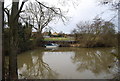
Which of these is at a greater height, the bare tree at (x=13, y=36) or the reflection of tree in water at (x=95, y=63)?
the bare tree at (x=13, y=36)

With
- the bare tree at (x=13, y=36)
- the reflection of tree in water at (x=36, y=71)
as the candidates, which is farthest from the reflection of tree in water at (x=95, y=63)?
the bare tree at (x=13, y=36)

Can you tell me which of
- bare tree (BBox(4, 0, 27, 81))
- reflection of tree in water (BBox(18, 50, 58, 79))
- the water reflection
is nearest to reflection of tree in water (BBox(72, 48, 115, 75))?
the water reflection

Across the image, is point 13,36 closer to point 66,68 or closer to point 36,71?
point 36,71

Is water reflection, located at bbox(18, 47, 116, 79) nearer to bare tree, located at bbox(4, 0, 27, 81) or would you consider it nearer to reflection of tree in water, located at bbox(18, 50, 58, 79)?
reflection of tree in water, located at bbox(18, 50, 58, 79)

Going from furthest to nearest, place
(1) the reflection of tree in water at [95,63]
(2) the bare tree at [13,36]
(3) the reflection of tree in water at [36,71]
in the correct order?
(1) the reflection of tree in water at [95,63]
(3) the reflection of tree in water at [36,71]
(2) the bare tree at [13,36]

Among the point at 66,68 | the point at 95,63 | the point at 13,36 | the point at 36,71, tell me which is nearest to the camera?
the point at 13,36

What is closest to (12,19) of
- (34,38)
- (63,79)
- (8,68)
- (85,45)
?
(8,68)

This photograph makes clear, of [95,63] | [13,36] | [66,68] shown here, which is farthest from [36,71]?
[95,63]

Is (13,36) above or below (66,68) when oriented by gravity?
above

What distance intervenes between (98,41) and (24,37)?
34.1 feet

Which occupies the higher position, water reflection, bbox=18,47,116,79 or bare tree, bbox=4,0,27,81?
bare tree, bbox=4,0,27,81

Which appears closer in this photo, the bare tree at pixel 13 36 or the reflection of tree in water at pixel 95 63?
the bare tree at pixel 13 36

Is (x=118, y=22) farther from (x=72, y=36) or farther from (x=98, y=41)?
(x=72, y=36)

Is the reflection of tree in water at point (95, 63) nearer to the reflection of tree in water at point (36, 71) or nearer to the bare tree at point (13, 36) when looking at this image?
the reflection of tree in water at point (36, 71)
